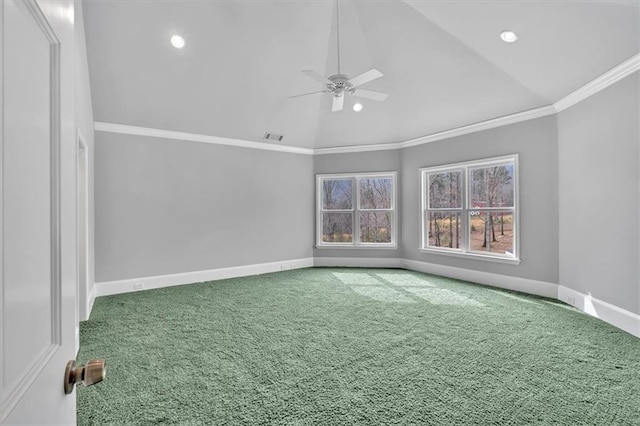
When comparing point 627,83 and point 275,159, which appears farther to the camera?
point 275,159

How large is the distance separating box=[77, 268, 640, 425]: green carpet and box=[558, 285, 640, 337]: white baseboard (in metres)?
0.13

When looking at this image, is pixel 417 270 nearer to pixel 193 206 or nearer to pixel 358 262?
pixel 358 262

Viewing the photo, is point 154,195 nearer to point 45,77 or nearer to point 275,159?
point 275,159

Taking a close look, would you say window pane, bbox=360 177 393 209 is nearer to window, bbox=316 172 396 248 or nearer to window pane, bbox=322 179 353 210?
window, bbox=316 172 396 248

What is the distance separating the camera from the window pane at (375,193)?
281 inches

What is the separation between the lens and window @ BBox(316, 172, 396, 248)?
7.12 metres

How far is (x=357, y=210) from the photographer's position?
7.23m

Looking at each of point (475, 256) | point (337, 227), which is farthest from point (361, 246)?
point (475, 256)

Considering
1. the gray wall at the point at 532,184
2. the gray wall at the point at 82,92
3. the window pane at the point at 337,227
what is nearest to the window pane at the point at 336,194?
the window pane at the point at 337,227

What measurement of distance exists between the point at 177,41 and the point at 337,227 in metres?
4.39

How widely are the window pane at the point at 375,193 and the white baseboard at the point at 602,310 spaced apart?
3.32 m

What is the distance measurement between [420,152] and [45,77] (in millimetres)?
6441

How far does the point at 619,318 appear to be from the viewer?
365 centimetres

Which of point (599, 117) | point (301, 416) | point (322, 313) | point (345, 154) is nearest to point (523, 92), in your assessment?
point (599, 117)
